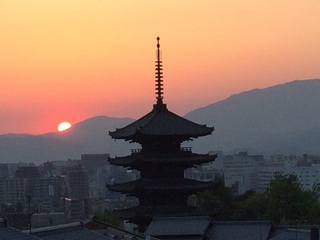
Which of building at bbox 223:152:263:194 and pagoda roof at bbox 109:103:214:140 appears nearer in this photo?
pagoda roof at bbox 109:103:214:140

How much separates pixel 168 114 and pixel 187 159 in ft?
8.37

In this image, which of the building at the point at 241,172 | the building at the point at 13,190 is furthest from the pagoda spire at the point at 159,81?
the building at the point at 241,172

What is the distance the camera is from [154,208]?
3525cm

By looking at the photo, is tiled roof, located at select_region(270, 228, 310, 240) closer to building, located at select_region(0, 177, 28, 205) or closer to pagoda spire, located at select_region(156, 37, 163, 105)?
pagoda spire, located at select_region(156, 37, 163, 105)

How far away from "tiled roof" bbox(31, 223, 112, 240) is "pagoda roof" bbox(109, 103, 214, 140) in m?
10.4

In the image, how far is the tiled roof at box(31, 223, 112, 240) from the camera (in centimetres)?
2347

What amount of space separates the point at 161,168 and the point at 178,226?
296 centimetres

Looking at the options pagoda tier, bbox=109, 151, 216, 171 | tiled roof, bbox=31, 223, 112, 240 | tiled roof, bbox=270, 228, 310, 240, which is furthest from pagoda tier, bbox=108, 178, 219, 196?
tiled roof, bbox=31, 223, 112, 240

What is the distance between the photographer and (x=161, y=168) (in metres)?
35.4

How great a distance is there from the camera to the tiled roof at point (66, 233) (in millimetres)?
23469

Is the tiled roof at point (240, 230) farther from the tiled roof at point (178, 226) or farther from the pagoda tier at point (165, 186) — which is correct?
the pagoda tier at point (165, 186)

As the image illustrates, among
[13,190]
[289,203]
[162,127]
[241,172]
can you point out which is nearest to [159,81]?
[162,127]

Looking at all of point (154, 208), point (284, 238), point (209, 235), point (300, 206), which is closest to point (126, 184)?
point (154, 208)

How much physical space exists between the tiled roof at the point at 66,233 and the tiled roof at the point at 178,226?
8.06 m
